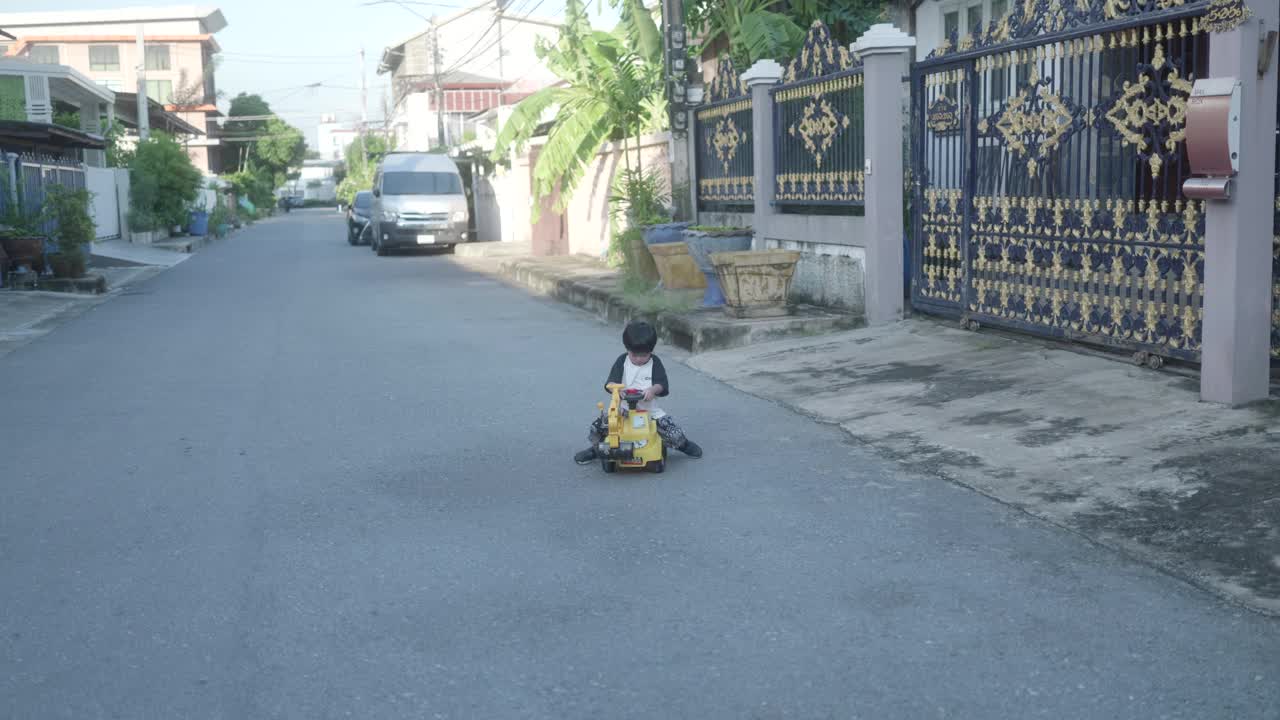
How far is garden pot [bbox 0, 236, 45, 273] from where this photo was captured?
1953 centimetres

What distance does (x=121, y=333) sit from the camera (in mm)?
14344

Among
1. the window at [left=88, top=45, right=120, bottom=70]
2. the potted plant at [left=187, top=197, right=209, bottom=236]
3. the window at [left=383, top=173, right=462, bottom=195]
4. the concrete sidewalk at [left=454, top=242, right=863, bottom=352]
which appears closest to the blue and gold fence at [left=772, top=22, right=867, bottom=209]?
the concrete sidewalk at [left=454, top=242, right=863, bottom=352]

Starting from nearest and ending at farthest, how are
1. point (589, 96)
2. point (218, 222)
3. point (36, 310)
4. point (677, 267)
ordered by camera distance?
point (677, 267) → point (36, 310) → point (589, 96) → point (218, 222)

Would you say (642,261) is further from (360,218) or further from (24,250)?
(360,218)

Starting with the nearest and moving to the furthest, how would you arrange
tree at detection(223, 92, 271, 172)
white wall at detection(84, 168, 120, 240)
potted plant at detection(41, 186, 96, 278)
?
potted plant at detection(41, 186, 96, 278) → white wall at detection(84, 168, 120, 240) → tree at detection(223, 92, 271, 172)

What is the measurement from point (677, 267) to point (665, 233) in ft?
2.72

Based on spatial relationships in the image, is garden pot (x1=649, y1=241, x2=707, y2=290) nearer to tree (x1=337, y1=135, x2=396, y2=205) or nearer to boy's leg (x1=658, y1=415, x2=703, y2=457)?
boy's leg (x1=658, y1=415, x2=703, y2=457)

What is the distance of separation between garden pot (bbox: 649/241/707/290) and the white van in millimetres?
15185

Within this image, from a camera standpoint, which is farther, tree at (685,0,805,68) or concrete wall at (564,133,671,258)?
concrete wall at (564,133,671,258)

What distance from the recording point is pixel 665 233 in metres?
15.8

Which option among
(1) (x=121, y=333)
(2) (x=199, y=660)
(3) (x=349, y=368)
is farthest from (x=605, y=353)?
(2) (x=199, y=660)

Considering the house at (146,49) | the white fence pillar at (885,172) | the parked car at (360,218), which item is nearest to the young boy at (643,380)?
the white fence pillar at (885,172)

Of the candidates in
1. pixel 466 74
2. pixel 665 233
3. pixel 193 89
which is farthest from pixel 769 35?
pixel 193 89

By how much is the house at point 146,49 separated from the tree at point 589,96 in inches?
2424
